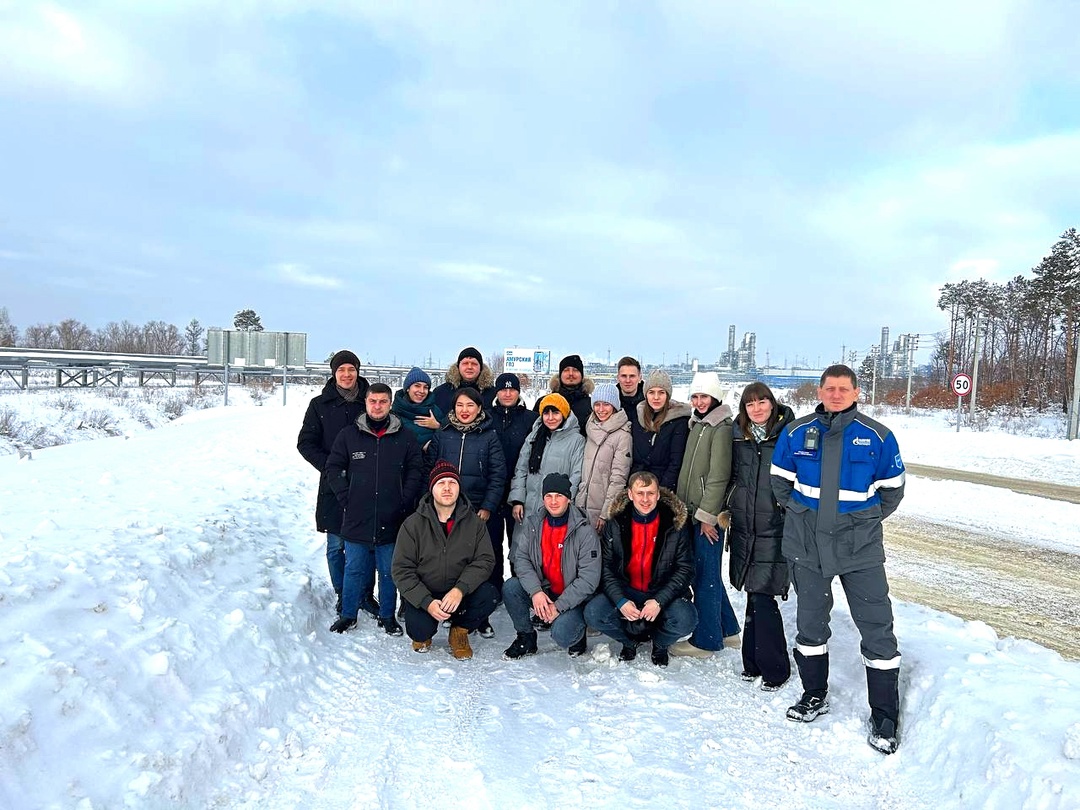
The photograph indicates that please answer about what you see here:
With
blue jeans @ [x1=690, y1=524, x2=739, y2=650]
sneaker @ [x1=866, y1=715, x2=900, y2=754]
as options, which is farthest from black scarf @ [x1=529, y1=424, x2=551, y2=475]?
sneaker @ [x1=866, y1=715, x2=900, y2=754]

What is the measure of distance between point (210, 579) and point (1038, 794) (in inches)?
209

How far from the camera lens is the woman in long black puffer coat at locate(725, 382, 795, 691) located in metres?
4.49

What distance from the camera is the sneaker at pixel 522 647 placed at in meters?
5.12

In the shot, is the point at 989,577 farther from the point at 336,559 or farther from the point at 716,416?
the point at 336,559

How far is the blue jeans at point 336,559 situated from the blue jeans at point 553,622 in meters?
1.60

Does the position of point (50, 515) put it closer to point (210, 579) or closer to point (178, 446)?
point (210, 579)

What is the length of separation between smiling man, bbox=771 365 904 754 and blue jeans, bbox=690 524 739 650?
1.02m

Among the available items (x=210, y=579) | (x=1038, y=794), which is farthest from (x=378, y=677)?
(x=1038, y=794)

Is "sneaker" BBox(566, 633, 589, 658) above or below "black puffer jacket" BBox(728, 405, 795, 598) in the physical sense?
below

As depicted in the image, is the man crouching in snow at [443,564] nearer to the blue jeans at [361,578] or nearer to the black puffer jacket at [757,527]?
the blue jeans at [361,578]

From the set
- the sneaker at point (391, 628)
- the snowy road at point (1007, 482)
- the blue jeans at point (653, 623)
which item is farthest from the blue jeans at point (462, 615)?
the snowy road at point (1007, 482)

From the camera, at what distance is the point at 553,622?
16.6ft

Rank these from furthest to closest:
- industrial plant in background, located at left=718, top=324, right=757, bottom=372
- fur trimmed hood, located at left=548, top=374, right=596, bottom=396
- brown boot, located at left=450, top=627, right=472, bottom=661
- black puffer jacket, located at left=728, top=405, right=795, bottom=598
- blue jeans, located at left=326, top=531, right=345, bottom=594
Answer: industrial plant in background, located at left=718, top=324, right=757, bottom=372
fur trimmed hood, located at left=548, top=374, right=596, bottom=396
blue jeans, located at left=326, top=531, right=345, bottom=594
brown boot, located at left=450, top=627, right=472, bottom=661
black puffer jacket, located at left=728, top=405, right=795, bottom=598

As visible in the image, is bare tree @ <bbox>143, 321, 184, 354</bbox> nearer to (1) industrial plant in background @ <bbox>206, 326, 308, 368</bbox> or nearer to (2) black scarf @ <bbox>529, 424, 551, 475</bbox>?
(1) industrial plant in background @ <bbox>206, 326, 308, 368</bbox>
